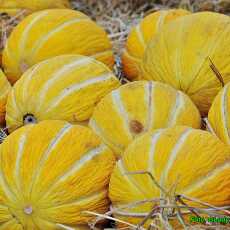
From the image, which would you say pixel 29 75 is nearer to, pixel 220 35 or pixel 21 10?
pixel 220 35

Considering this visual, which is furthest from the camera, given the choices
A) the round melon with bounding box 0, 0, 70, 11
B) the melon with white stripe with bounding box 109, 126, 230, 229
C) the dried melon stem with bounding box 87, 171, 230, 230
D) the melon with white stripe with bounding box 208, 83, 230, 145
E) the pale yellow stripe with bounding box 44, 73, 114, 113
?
the round melon with bounding box 0, 0, 70, 11

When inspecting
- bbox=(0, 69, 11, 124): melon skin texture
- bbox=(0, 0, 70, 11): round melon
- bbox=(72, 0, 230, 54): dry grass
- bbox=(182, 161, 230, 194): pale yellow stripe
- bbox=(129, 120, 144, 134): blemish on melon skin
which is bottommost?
bbox=(72, 0, 230, 54): dry grass

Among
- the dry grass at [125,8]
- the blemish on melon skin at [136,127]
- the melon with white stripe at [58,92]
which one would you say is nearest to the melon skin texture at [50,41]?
the melon with white stripe at [58,92]

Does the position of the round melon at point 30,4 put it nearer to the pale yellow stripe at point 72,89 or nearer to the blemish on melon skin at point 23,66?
the blemish on melon skin at point 23,66

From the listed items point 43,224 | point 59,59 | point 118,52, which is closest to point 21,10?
point 118,52

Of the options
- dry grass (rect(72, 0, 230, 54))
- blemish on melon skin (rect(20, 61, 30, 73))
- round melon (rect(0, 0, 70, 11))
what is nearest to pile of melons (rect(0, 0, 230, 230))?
blemish on melon skin (rect(20, 61, 30, 73))

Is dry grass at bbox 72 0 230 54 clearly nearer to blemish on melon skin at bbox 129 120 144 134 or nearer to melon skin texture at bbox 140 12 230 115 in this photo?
melon skin texture at bbox 140 12 230 115

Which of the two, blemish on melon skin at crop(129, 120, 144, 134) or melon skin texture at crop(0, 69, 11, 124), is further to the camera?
melon skin texture at crop(0, 69, 11, 124)
